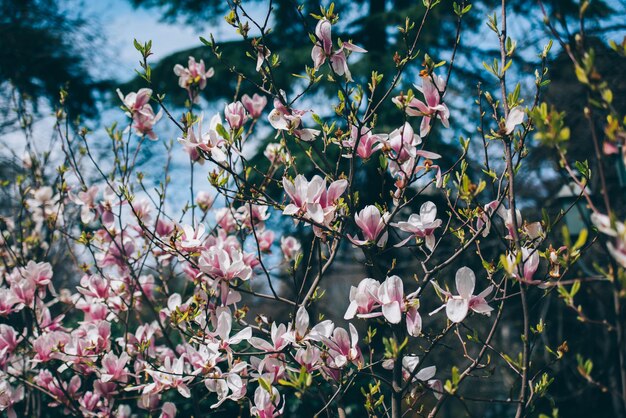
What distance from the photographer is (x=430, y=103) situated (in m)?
1.67

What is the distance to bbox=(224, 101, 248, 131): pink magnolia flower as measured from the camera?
5.95 feet

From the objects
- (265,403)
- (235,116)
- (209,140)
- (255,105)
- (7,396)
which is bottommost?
(7,396)

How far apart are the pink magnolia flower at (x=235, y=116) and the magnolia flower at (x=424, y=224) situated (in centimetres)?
60

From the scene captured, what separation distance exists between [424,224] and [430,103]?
0.36m

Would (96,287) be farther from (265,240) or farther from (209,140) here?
(209,140)

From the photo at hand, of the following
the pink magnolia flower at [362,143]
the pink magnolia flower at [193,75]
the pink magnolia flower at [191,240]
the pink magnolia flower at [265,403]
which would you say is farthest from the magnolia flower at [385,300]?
the pink magnolia flower at [193,75]

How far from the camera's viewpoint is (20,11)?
8.09 m

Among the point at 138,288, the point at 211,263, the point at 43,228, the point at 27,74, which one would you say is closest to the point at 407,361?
the point at 211,263

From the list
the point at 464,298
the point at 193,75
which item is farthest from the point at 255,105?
the point at 464,298

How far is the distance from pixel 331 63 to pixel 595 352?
908cm

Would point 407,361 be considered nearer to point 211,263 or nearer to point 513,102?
point 211,263

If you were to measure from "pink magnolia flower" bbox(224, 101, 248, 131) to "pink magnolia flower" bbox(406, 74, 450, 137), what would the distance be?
541mm

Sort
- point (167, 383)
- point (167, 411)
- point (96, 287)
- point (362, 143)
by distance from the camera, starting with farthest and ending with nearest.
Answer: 1. point (96, 287)
2. point (167, 411)
3. point (167, 383)
4. point (362, 143)

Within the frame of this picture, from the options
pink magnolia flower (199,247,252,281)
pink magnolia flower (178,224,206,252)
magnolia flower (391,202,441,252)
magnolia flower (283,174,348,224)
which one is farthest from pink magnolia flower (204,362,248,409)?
magnolia flower (391,202,441,252)
